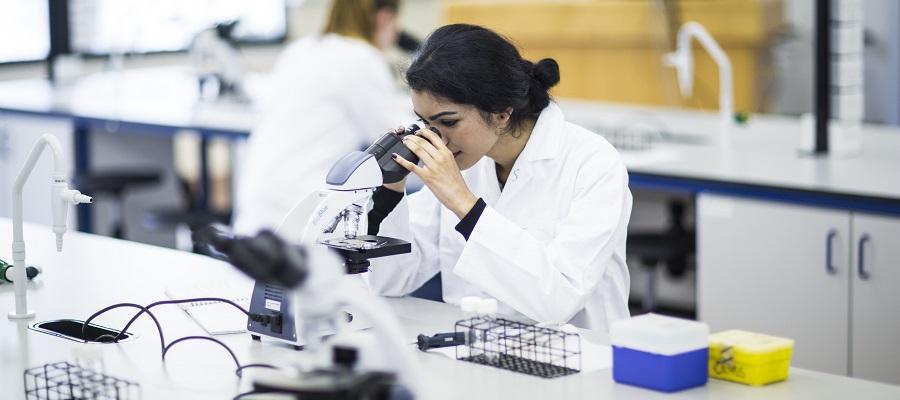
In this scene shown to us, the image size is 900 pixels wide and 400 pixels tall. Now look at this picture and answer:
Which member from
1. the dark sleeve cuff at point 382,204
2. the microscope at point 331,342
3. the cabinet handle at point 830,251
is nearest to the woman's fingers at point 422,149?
the dark sleeve cuff at point 382,204

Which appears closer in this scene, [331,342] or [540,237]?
[331,342]

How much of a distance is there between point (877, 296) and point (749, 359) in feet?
4.85

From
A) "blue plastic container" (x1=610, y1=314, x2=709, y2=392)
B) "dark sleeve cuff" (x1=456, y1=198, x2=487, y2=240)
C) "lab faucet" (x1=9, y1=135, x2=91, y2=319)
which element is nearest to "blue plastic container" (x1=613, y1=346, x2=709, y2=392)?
"blue plastic container" (x1=610, y1=314, x2=709, y2=392)

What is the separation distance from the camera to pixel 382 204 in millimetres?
2379

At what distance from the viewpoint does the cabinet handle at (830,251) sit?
310cm

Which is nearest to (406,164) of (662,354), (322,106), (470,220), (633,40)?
→ (470,220)

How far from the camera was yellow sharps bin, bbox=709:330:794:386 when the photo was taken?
172 cm

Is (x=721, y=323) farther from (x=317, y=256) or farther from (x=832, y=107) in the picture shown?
(x=317, y=256)

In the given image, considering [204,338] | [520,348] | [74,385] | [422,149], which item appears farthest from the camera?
[422,149]

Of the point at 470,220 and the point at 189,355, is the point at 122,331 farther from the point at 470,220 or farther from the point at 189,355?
the point at 470,220

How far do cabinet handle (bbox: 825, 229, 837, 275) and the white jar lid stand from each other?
1.47 meters

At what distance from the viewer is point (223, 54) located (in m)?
5.01

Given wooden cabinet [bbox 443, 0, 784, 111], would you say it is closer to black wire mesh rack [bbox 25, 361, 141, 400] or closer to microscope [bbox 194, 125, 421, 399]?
black wire mesh rack [bbox 25, 361, 141, 400]

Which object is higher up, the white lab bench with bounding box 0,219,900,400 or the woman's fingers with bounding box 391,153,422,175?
the woman's fingers with bounding box 391,153,422,175
